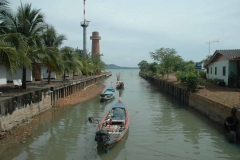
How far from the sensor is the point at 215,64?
2997 cm

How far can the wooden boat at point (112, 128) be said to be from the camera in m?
10.8

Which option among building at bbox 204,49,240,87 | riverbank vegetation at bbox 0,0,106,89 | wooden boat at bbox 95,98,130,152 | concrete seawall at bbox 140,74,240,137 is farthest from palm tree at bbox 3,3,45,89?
building at bbox 204,49,240,87

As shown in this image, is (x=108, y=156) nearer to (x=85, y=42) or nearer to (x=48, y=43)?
(x=48, y=43)

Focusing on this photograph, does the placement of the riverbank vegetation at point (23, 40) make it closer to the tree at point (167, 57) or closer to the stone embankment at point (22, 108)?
the stone embankment at point (22, 108)

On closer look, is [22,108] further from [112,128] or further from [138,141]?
[138,141]

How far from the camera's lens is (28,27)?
20.0 meters

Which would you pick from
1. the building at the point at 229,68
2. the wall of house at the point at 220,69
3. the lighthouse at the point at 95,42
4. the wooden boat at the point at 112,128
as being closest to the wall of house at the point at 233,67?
the building at the point at 229,68

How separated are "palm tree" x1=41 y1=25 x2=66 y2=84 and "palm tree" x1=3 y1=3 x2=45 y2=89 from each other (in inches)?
52.2

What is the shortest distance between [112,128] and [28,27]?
1315cm

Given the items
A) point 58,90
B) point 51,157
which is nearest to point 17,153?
point 51,157

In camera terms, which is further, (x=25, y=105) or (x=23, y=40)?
(x=23, y=40)

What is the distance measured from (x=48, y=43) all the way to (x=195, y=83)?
18.6 m

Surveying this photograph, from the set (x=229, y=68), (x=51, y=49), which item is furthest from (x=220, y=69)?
(x=51, y=49)

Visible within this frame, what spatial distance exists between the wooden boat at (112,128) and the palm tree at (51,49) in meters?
9.73
